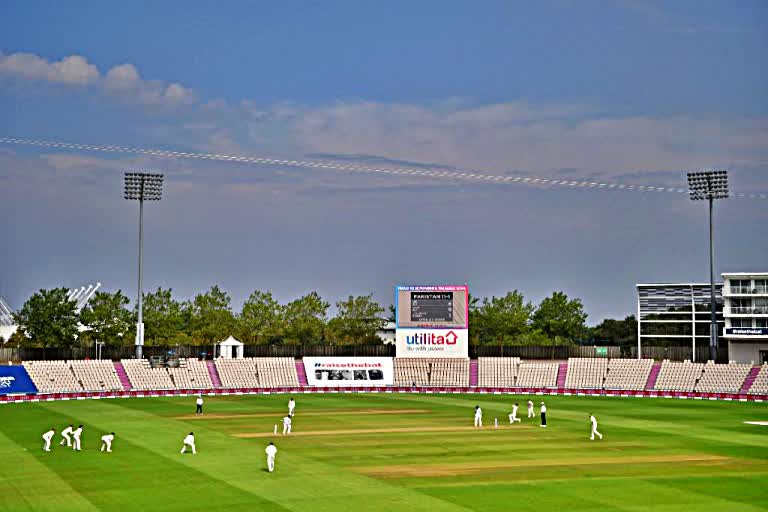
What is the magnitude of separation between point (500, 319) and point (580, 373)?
4867 centimetres

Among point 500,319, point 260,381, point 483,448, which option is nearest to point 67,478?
point 483,448

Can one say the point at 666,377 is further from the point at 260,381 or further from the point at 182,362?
the point at 182,362

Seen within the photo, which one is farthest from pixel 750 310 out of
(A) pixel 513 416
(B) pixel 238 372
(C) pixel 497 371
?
(B) pixel 238 372

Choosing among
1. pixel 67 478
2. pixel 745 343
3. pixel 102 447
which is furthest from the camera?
pixel 745 343

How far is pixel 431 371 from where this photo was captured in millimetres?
97500

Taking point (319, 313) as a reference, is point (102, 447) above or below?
below

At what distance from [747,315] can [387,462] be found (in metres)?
63.9

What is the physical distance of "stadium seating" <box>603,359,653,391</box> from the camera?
93.2 meters

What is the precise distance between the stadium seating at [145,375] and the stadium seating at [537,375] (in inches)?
1362

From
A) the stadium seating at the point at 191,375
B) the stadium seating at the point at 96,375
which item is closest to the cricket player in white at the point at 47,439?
the stadium seating at the point at 96,375

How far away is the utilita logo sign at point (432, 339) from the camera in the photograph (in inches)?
3743

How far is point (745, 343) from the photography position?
96.2 metres

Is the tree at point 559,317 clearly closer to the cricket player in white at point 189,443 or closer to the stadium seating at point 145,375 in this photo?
the stadium seating at point 145,375

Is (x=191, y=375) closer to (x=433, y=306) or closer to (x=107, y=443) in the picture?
(x=433, y=306)
